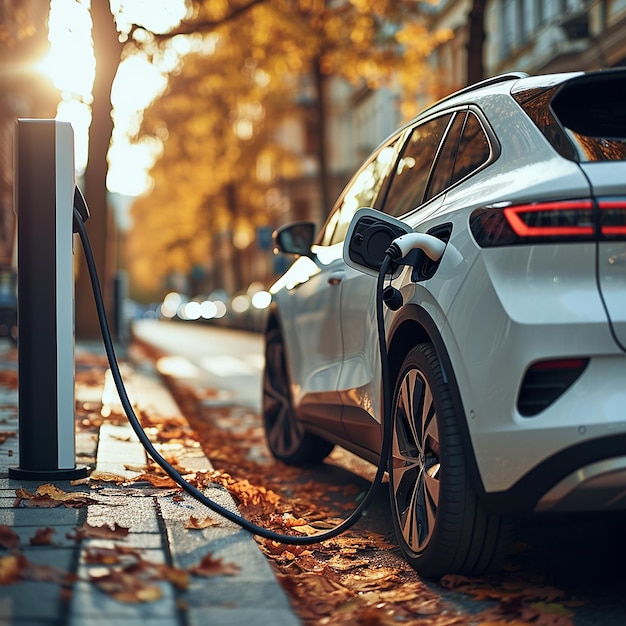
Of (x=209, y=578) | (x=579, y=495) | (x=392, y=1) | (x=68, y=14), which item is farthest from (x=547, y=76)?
(x=392, y=1)

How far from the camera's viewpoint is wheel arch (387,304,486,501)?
382 cm

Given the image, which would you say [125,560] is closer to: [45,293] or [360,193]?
[45,293]

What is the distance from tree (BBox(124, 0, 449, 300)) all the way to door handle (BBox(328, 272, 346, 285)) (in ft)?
39.0

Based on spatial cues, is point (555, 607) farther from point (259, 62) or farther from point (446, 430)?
point (259, 62)

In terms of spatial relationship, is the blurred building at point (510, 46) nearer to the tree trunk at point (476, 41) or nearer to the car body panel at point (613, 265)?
the tree trunk at point (476, 41)

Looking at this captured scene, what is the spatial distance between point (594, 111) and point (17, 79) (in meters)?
24.8

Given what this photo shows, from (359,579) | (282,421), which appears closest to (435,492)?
(359,579)

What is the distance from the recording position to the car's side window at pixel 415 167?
501 cm

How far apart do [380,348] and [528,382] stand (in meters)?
1.02

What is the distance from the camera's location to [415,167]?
524 centimetres

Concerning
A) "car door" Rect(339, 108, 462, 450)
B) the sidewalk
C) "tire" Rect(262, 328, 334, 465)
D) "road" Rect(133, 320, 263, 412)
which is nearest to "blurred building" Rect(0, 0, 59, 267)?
"road" Rect(133, 320, 263, 412)

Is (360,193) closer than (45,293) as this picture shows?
No

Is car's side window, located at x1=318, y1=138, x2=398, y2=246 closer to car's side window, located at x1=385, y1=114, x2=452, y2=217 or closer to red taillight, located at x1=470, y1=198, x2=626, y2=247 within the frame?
car's side window, located at x1=385, y1=114, x2=452, y2=217

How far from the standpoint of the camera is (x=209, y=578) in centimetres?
353
